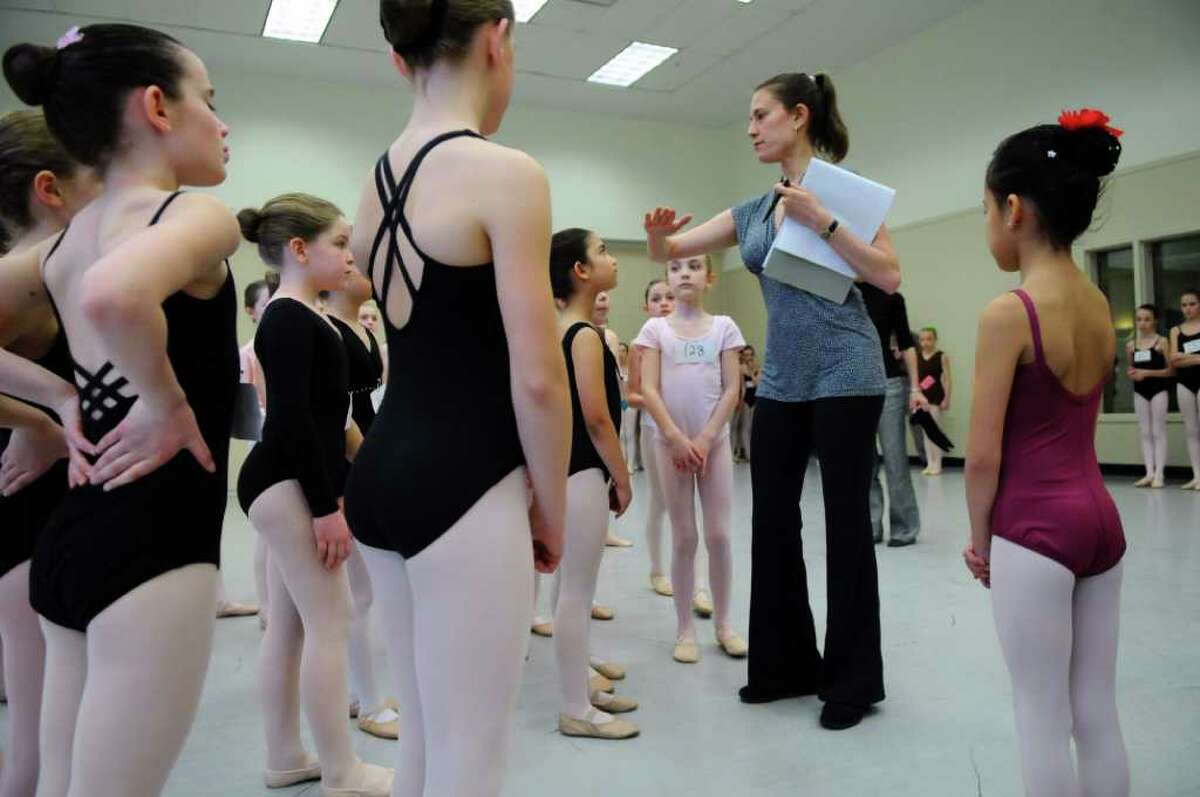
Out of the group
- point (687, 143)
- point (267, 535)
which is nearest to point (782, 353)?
point (267, 535)

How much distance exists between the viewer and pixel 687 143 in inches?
517

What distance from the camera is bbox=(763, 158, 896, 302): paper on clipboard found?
2.48 metres

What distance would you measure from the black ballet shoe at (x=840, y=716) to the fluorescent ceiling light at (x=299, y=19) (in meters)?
8.60

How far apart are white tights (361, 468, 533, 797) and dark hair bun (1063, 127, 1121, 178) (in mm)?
1262

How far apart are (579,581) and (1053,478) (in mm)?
1395

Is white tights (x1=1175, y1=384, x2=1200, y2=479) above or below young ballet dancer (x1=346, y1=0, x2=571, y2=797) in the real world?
below

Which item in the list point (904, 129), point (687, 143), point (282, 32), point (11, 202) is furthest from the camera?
point (687, 143)

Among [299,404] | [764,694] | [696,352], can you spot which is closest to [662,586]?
[696,352]

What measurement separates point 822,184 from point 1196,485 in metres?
6.43

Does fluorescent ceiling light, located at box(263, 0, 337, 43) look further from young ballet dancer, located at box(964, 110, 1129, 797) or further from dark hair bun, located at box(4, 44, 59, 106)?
young ballet dancer, located at box(964, 110, 1129, 797)

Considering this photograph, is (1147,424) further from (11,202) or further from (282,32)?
(282,32)

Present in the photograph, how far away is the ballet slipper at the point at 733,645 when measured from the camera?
3.14 m

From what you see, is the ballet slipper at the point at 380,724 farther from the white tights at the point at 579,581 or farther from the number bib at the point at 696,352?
the number bib at the point at 696,352

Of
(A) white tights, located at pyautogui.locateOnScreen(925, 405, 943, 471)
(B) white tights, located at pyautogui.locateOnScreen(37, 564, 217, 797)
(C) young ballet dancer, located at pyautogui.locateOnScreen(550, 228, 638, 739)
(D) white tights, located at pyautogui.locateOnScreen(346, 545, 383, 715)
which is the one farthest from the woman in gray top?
(A) white tights, located at pyautogui.locateOnScreen(925, 405, 943, 471)
